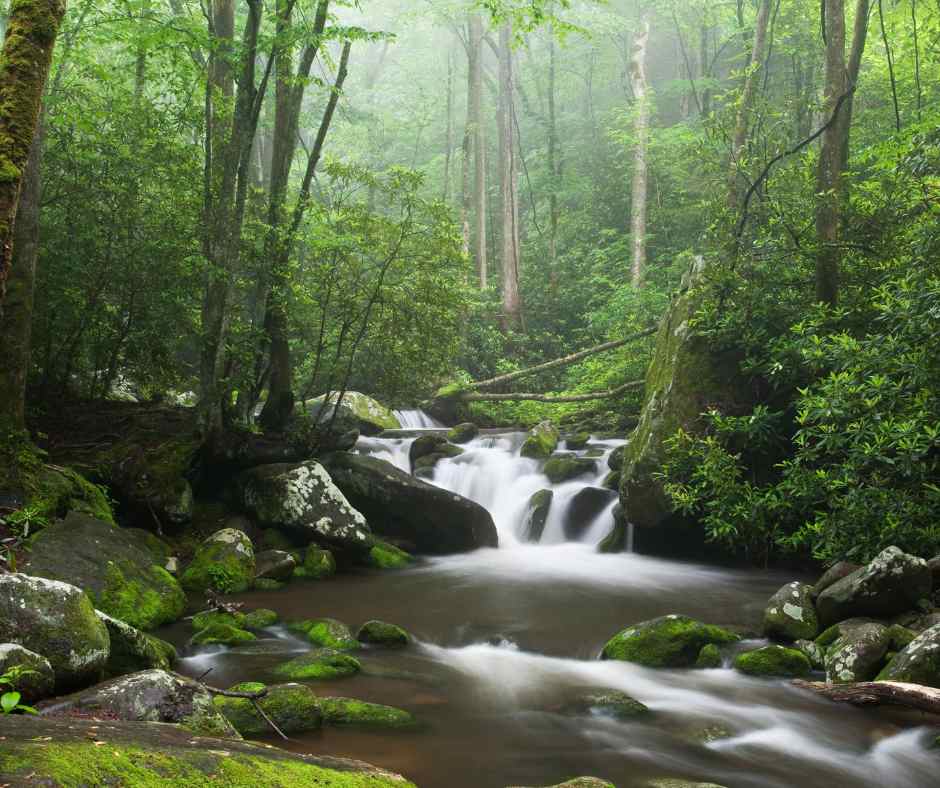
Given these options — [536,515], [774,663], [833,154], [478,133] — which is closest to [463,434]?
[536,515]

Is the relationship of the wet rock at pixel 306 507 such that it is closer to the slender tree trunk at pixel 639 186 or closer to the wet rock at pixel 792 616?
the wet rock at pixel 792 616

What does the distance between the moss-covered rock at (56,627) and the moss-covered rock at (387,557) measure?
631 cm

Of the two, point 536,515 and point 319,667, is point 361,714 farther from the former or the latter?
point 536,515

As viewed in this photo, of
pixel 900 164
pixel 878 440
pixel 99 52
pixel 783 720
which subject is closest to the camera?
pixel 783 720

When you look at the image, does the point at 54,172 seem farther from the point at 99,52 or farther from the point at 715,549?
the point at 99,52

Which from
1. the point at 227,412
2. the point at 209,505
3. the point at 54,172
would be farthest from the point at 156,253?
the point at 209,505

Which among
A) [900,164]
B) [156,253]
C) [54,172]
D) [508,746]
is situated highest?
[900,164]

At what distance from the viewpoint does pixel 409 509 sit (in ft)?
39.7

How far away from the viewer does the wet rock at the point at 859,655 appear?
20.5ft

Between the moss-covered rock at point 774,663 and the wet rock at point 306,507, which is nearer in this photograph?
the moss-covered rock at point 774,663

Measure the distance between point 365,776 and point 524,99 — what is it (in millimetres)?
34243

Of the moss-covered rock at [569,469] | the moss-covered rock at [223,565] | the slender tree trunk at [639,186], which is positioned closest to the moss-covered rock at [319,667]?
the moss-covered rock at [223,565]

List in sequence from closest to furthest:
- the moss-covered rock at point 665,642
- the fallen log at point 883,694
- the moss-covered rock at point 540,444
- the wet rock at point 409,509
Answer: the fallen log at point 883,694, the moss-covered rock at point 665,642, the wet rock at point 409,509, the moss-covered rock at point 540,444

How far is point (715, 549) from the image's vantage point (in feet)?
37.0
